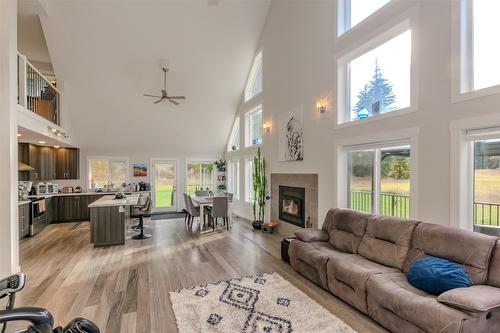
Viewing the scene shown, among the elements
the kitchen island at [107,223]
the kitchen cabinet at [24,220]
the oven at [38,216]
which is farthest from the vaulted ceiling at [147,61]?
the kitchen island at [107,223]

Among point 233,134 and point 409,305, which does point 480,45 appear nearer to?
point 409,305

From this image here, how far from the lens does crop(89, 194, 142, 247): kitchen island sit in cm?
512

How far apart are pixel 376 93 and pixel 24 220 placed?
7.57m

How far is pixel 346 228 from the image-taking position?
3680mm

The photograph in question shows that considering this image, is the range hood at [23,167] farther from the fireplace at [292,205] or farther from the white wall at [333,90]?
the fireplace at [292,205]

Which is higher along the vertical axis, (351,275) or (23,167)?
(23,167)

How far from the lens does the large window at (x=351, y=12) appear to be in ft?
13.0

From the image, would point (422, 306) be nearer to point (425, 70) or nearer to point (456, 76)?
A: point (456, 76)

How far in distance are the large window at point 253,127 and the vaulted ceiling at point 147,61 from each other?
→ 32.7 inches

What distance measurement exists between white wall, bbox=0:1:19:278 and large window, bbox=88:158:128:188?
5572 millimetres

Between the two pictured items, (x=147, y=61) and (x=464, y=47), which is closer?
(x=464, y=47)

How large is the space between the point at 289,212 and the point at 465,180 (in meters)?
3.46

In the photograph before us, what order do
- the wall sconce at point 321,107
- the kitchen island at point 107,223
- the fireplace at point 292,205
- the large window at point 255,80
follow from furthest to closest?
the large window at point 255,80
the fireplace at point 292,205
the kitchen island at point 107,223
the wall sconce at point 321,107

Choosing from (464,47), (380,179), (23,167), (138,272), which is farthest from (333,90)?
(23,167)
